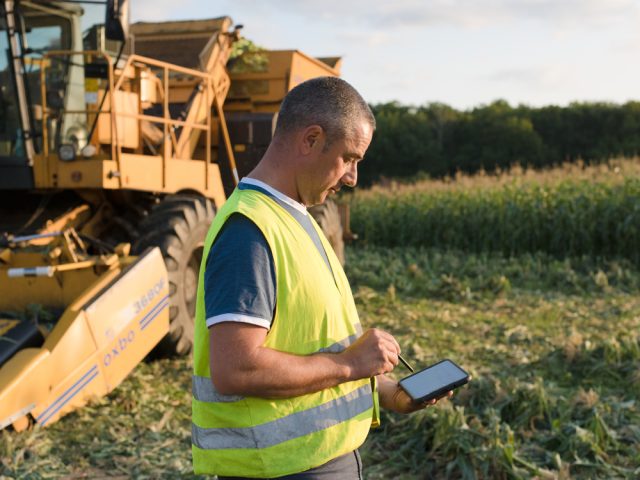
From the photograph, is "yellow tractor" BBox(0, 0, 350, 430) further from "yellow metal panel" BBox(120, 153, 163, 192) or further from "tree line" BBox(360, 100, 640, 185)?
"tree line" BBox(360, 100, 640, 185)

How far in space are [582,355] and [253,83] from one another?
15.5 feet

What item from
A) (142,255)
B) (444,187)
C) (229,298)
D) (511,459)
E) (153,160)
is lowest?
(444,187)

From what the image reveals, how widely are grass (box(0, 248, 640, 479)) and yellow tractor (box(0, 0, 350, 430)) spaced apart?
25cm

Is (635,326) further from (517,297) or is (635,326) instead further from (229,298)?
(229,298)

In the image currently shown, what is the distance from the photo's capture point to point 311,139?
190cm

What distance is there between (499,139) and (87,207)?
3502cm

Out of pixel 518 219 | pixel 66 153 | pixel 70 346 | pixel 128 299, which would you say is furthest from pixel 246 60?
pixel 518 219

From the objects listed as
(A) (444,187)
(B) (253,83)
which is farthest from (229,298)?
(A) (444,187)

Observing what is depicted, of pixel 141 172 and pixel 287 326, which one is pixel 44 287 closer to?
pixel 141 172

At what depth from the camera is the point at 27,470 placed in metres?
4.16

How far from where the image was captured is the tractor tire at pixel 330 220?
29.8ft

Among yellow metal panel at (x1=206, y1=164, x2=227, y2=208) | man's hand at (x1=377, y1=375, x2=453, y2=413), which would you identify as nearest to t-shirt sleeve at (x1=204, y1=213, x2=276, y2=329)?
man's hand at (x1=377, y1=375, x2=453, y2=413)

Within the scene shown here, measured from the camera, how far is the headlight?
233 inches

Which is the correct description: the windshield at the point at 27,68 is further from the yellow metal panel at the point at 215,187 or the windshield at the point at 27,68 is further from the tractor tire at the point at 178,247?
the yellow metal panel at the point at 215,187
